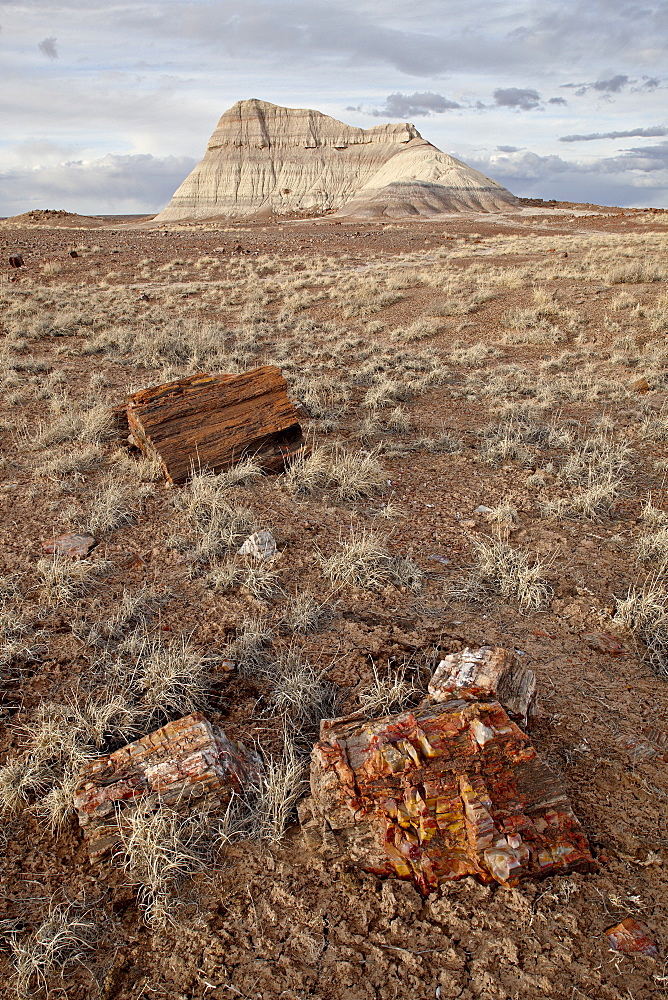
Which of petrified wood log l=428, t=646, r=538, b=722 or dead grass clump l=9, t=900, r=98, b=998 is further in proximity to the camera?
petrified wood log l=428, t=646, r=538, b=722

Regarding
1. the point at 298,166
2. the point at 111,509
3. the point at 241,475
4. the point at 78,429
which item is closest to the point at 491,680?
A: the point at 241,475

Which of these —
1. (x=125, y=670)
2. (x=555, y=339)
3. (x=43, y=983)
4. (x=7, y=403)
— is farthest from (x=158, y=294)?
(x=43, y=983)

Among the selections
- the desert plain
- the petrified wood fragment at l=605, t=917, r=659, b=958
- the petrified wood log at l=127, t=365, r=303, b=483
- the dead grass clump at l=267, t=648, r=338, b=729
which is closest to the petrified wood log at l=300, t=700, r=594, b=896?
the desert plain

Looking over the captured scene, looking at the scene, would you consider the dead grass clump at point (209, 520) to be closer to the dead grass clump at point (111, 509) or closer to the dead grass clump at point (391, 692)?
the dead grass clump at point (111, 509)

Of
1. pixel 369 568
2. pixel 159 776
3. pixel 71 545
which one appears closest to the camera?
pixel 159 776

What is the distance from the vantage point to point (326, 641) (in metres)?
3.35

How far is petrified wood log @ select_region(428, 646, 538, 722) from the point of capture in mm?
2609

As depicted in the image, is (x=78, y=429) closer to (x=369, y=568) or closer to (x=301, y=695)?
(x=369, y=568)

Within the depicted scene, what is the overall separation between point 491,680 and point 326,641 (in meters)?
1.07

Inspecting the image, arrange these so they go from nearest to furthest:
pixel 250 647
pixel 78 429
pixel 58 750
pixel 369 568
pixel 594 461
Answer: pixel 58 750 → pixel 250 647 → pixel 369 568 → pixel 594 461 → pixel 78 429

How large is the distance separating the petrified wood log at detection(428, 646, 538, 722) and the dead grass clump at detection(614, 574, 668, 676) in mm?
1091

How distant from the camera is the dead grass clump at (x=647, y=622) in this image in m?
Answer: 3.35

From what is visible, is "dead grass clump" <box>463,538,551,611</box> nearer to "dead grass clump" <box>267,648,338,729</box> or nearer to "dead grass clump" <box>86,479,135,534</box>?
"dead grass clump" <box>267,648,338,729</box>

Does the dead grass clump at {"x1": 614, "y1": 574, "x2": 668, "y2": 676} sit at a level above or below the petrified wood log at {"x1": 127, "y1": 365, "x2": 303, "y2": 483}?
below
